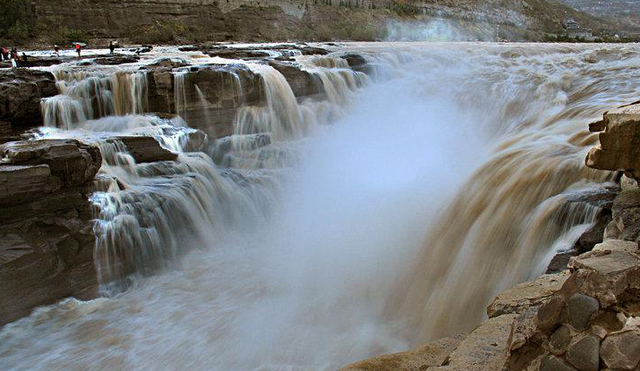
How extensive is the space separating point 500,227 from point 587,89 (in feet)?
20.0

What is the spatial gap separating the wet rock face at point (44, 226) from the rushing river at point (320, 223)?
0.23m

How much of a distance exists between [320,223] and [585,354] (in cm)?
645

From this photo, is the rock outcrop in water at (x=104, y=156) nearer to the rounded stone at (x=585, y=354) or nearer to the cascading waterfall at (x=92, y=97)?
the cascading waterfall at (x=92, y=97)

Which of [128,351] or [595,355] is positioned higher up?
[595,355]

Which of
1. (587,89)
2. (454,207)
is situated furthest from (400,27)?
(454,207)

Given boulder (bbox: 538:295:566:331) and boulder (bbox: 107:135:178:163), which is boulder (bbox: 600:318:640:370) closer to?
boulder (bbox: 538:295:566:331)

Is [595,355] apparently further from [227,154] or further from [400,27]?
[400,27]

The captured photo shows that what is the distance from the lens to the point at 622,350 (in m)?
2.01

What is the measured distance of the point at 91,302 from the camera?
6477 millimetres

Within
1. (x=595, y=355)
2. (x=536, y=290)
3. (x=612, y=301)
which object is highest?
(x=612, y=301)

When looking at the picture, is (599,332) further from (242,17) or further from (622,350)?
(242,17)

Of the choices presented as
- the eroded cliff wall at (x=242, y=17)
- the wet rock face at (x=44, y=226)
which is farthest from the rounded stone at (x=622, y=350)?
the eroded cliff wall at (x=242, y=17)

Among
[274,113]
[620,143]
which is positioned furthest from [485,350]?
[274,113]

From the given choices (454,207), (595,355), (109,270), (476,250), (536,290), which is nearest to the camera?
(595,355)
